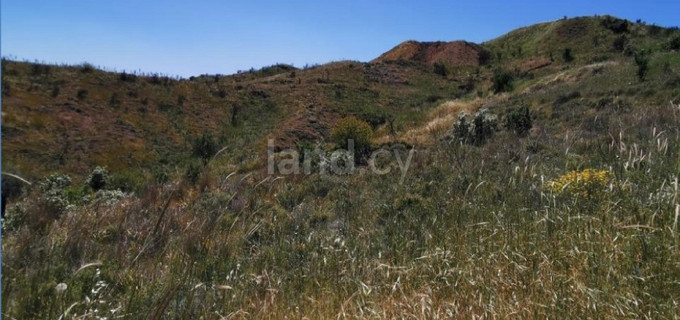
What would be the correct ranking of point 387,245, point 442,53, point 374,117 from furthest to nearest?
point 442,53, point 374,117, point 387,245

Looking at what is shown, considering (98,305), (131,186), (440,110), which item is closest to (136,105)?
(131,186)

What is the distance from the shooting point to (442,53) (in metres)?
42.3

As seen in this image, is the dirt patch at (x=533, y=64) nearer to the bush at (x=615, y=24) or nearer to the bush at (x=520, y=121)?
the bush at (x=615, y=24)

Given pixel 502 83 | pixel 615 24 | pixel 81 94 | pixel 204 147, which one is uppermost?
pixel 615 24

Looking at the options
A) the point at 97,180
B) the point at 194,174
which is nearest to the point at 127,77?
the point at 97,180

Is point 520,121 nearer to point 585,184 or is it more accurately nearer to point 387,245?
point 585,184

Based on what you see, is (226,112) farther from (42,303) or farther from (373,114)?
(42,303)

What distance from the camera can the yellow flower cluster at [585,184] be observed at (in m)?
3.76

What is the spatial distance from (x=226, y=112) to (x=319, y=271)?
74.6 feet

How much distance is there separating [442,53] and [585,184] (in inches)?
1572

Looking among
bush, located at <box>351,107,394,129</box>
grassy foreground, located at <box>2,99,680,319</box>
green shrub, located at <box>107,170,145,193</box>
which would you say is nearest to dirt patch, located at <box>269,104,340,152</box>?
bush, located at <box>351,107,394,129</box>

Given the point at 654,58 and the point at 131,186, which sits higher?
the point at 654,58

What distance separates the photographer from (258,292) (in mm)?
2932

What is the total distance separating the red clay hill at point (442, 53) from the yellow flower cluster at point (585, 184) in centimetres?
3529
